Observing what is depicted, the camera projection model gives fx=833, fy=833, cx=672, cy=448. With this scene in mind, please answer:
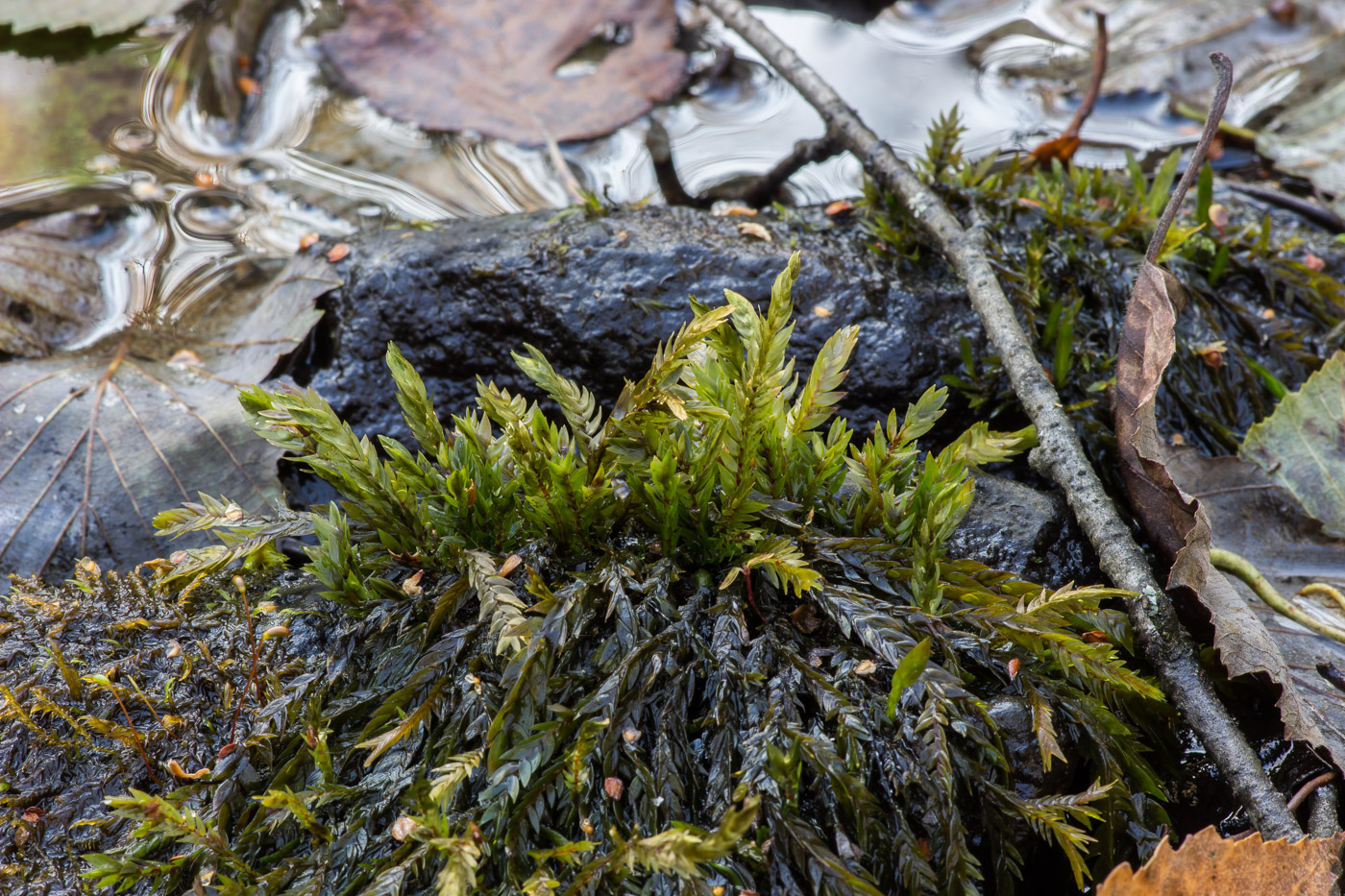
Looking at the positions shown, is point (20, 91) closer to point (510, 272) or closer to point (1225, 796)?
point (510, 272)

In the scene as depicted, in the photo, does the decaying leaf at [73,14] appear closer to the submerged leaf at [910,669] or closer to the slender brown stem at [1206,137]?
the slender brown stem at [1206,137]

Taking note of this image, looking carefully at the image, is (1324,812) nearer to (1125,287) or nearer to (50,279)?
(1125,287)

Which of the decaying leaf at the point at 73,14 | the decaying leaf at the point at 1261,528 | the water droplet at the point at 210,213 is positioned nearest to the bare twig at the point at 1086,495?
the decaying leaf at the point at 1261,528

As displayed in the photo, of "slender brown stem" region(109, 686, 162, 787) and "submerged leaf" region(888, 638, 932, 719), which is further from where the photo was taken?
"slender brown stem" region(109, 686, 162, 787)

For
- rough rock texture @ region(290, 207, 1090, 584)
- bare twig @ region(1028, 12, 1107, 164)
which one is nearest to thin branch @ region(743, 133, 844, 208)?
rough rock texture @ region(290, 207, 1090, 584)

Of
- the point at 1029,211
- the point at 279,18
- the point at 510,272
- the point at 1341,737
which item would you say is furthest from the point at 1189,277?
the point at 279,18

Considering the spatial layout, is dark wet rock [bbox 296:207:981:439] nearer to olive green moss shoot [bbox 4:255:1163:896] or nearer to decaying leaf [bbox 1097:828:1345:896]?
olive green moss shoot [bbox 4:255:1163:896]

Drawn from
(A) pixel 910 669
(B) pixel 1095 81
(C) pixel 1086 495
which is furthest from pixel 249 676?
(B) pixel 1095 81
